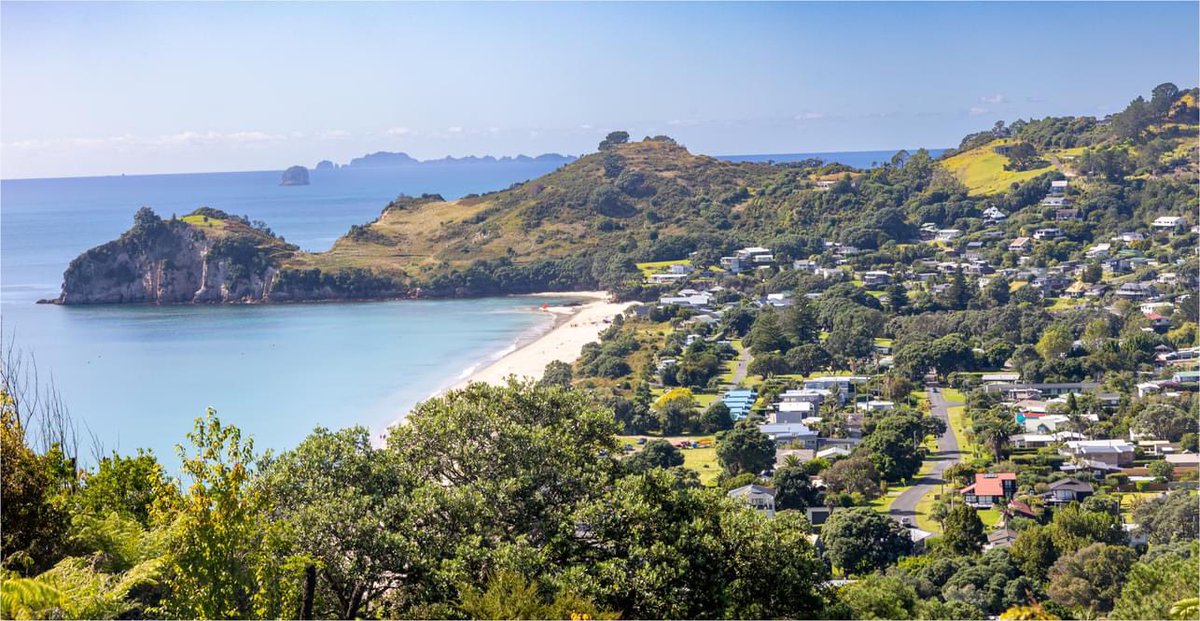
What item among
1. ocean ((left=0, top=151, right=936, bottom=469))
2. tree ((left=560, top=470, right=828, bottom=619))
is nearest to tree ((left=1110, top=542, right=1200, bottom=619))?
tree ((left=560, top=470, right=828, bottom=619))

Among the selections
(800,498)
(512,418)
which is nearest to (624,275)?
(800,498)

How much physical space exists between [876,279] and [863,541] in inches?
1363

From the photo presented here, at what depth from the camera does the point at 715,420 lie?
29.0 meters

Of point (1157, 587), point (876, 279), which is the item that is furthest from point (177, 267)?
point (1157, 587)

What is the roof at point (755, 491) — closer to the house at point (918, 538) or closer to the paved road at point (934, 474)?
the paved road at point (934, 474)

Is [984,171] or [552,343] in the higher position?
[984,171]

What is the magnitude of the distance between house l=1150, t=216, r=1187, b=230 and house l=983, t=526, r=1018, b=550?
1627 inches

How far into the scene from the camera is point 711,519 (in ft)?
35.2

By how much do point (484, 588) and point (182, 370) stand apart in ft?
109

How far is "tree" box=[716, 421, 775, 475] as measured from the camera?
960 inches

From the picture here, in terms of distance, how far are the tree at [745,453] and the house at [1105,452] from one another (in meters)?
6.25

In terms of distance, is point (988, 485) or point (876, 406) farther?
point (876, 406)

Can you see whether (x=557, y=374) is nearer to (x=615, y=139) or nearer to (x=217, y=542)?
(x=217, y=542)

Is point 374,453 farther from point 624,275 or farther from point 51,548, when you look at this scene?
point 624,275
